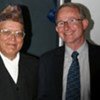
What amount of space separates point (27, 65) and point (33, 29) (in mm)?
563

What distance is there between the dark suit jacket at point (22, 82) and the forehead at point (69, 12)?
43 cm

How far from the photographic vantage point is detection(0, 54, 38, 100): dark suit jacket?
7.09 ft

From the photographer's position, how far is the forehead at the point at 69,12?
2.43 m

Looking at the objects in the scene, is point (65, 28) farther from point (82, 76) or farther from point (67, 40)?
point (82, 76)

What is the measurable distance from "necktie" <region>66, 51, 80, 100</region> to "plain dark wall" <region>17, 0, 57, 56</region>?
55cm

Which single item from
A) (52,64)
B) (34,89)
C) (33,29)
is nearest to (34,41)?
(33,29)

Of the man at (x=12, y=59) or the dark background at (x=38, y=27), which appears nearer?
the man at (x=12, y=59)

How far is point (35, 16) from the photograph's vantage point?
2.82 metres

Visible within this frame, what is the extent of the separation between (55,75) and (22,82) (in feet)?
1.07

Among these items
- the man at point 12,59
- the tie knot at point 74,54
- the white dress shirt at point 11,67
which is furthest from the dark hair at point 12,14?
the tie knot at point 74,54

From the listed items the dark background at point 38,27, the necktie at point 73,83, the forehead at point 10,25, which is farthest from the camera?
the dark background at point 38,27

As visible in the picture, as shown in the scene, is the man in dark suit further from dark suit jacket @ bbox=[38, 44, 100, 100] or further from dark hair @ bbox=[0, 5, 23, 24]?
dark hair @ bbox=[0, 5, 23, 24]

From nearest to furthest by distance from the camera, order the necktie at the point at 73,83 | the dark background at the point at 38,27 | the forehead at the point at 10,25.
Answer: the forehead at the point at 10,25 < the necktie at the point at 73,83 < the dark background at the point at 38,27

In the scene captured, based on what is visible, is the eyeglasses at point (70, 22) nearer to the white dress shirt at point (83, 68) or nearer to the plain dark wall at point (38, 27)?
the white dress shirt at point (83, 68)
